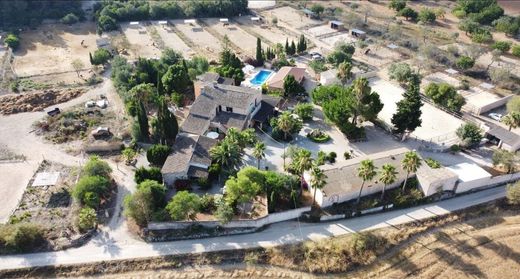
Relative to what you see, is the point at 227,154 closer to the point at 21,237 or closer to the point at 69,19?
the point at 21,237

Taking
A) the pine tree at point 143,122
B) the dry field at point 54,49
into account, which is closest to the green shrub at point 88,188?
the pine tree at point 143,122

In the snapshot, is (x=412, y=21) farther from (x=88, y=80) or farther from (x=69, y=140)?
(x=69, y=140)

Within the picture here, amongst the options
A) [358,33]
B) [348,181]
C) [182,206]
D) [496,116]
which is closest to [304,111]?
[348,181]

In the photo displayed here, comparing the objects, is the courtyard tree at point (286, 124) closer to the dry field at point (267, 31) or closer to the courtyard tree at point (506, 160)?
the courtyard tree at point (506, 160)

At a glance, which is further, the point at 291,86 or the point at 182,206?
the point at 291,86

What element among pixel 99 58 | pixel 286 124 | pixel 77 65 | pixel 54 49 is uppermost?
pixel 286 124

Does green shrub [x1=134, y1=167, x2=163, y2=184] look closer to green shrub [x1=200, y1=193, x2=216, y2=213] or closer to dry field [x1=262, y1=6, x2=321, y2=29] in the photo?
green shrub [x1=200, y1=193, x2=216, y2=213]

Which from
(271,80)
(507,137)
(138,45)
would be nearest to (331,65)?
(271,80)

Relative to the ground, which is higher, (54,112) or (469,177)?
(469,177)

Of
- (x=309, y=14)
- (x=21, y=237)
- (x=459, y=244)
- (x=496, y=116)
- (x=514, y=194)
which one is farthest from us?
(x=309, y=14)
